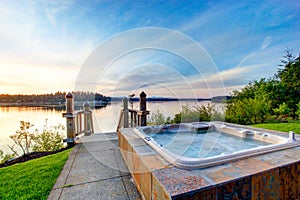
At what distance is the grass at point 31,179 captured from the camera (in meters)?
1.85

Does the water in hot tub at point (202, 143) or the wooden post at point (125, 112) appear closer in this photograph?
the water in hot tub at point (202, 143)

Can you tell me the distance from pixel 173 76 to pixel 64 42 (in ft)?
9.98

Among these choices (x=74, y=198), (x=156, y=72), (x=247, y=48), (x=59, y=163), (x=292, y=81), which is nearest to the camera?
(x=74, y=198)

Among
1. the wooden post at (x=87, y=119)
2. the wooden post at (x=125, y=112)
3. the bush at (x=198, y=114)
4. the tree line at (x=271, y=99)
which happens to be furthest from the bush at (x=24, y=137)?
the tree line at (x=271, y=99)

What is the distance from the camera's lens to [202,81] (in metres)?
4.51

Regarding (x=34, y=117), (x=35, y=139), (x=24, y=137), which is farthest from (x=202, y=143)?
(x=34, y=117)

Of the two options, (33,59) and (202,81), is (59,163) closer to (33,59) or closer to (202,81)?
(33,59)

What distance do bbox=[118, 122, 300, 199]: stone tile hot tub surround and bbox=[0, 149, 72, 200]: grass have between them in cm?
119

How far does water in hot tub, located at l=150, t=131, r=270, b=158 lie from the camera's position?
301 centimetres

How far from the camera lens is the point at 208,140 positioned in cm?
369

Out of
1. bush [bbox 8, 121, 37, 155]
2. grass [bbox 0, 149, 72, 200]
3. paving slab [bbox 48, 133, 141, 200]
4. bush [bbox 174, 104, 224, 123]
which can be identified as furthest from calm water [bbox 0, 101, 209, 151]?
bush [bbox 174, 104, 224, 123]

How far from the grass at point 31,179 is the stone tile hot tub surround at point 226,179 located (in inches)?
46.9

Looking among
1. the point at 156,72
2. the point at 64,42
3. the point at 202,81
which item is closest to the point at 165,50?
the point at 156,72

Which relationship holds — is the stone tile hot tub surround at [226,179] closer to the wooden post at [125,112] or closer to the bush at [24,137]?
the bush at [24,137]
